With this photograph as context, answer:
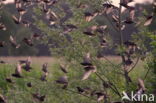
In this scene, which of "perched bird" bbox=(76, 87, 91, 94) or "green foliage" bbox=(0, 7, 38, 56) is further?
"green foliage" bbox=(0, 7, 38, 56)

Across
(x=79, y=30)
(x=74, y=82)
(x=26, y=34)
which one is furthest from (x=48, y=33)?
(x=26, y=34)

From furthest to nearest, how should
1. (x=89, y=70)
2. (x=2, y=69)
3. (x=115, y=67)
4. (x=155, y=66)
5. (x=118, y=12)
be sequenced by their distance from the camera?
(x=2, y=69) < (x=115, y=67) < (x=118, y=12) < (x=155, y=66) < (x=89, y=70)

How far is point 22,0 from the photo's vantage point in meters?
7.34

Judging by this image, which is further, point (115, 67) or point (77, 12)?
point (77, 12)

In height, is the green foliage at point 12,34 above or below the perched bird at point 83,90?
below

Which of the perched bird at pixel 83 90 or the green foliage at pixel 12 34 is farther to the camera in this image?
the green foliage at pixel 12 34

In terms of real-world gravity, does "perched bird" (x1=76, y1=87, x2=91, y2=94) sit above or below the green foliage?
above

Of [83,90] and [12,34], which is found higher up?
[83,90]

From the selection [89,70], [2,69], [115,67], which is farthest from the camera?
[2,69]

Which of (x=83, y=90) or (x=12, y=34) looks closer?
(x=83, y=90)

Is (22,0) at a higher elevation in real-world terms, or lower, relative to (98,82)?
higher

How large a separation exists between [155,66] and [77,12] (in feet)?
7.56

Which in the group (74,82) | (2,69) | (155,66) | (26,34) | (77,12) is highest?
(77,12)

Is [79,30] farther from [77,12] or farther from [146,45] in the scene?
[146,45]
